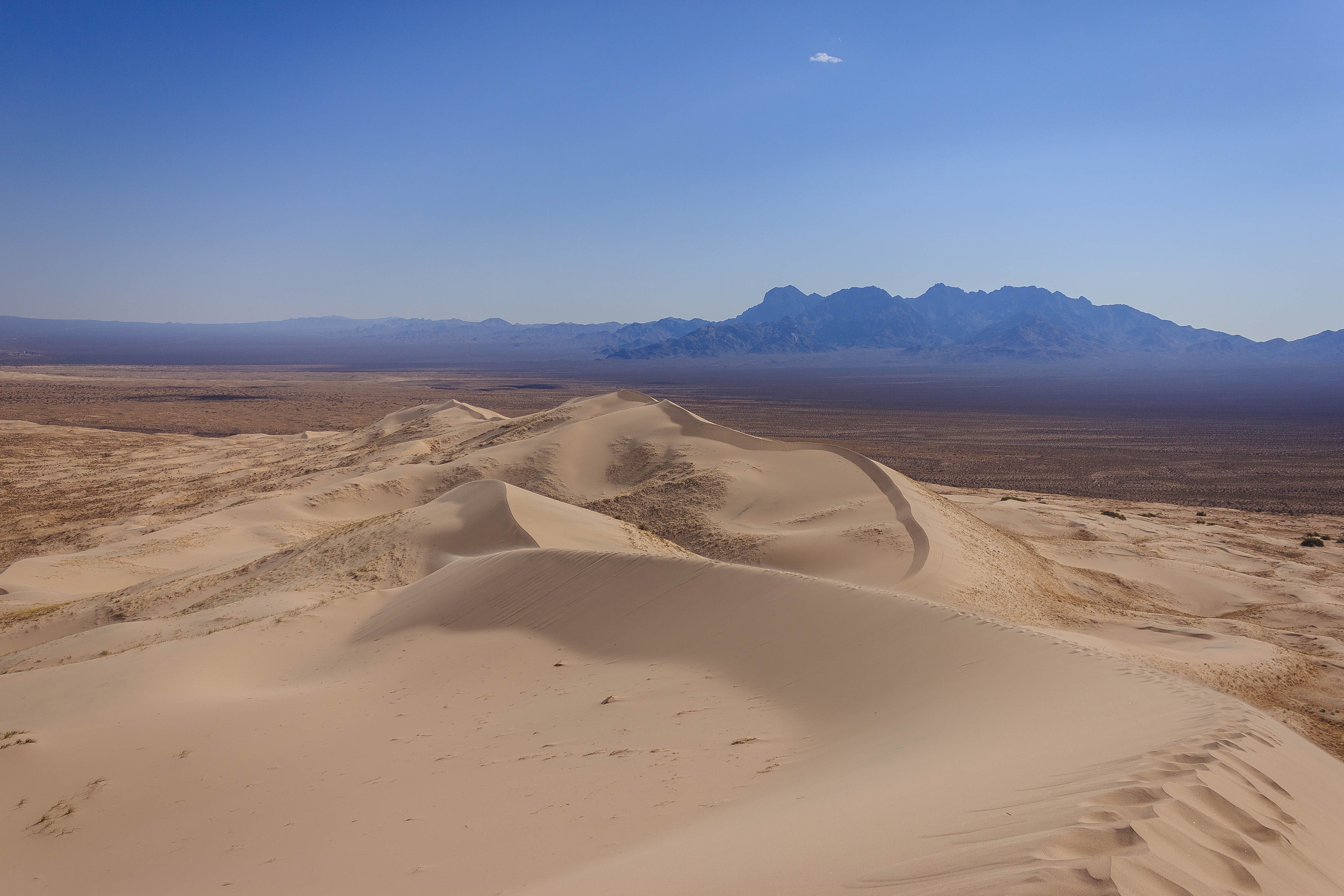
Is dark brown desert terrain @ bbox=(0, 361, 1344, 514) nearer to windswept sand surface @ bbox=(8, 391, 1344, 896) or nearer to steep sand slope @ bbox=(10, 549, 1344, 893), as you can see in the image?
windswept sand surface @ bbox=(8, 391, 1344, 896)

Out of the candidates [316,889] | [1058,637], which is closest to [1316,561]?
[1058,637]

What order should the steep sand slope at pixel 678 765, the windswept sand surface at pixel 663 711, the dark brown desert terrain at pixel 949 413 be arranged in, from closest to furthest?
1. the steep sand slope at pixel 678 765
2. the windswept sand surface at pixel 663 711
3. the dark brown desert terrain at pixel 949 413

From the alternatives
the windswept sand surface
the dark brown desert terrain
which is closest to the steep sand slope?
the windswept sand surface

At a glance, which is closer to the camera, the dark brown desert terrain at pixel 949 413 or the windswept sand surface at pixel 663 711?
the windswept sand surface at pixel 663 711

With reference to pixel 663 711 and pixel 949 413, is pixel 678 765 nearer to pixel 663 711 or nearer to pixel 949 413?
pixel 663 711

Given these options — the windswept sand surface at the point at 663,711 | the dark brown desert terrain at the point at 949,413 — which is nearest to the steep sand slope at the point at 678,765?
the windswept sand surface at the point at 663,711

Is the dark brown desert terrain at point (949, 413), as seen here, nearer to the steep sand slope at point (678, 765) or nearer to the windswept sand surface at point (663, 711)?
the windswept sand surface at point (663, 711)

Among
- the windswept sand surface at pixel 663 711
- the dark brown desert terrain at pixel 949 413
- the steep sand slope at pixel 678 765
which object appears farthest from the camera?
the dark brown desert terrain at pixel 949 413

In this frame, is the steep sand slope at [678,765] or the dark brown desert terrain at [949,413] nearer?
the steep sand slope at [678,765]
